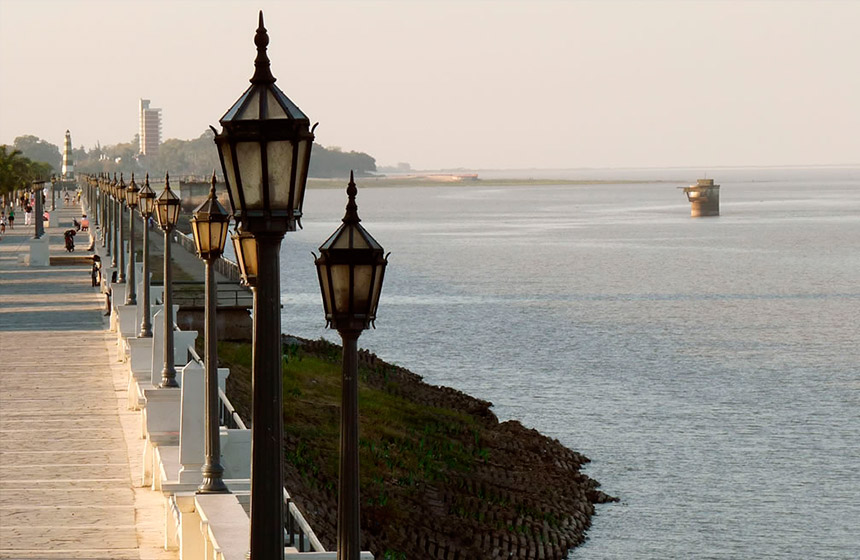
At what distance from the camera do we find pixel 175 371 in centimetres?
2055

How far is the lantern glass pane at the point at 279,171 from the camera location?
7.67 metres

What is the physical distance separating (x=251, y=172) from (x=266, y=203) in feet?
0.63

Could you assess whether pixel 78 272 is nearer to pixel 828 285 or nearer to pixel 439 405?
pixel 439 405

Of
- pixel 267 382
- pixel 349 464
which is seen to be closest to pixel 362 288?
pixel 349 464

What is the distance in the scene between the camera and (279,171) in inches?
305

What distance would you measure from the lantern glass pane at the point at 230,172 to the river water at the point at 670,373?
2539cm

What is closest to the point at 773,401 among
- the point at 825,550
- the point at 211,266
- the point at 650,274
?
the point at 825,550

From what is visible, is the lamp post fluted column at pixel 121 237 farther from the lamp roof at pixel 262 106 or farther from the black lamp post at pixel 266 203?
the lamp roof at pixel 262 106

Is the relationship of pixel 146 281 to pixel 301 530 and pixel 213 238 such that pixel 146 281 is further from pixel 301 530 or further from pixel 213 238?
pixel 301 530

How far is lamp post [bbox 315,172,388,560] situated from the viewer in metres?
9.33

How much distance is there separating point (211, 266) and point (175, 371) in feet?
15.9

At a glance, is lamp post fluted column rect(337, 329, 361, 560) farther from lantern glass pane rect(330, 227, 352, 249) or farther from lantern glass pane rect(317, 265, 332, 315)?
lantern glass pane rect(330, 227, 352, 249)

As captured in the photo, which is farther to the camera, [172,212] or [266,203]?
[172,212]

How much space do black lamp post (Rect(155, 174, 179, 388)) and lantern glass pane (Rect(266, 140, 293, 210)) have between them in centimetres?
1267
